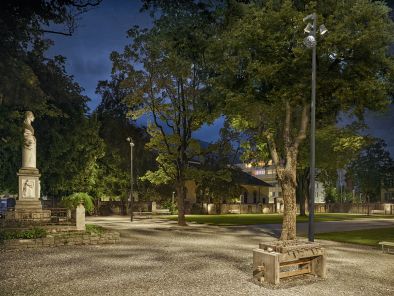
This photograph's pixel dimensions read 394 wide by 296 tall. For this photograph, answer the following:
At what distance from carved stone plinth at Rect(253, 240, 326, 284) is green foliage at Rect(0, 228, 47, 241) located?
35.4 feet

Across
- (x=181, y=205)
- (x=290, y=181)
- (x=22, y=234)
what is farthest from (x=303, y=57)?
(x=181, y=205)

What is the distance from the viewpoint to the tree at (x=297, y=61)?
16.4 m

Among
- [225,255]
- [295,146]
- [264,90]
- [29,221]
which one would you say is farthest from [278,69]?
[29,221]

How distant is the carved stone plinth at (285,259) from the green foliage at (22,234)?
1079cm

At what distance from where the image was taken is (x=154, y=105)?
2980 centimetres

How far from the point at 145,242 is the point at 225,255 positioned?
5.37 metres

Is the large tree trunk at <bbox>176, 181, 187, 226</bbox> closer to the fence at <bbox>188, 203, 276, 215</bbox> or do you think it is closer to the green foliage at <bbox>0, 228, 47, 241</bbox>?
the green foliage at <bbox>0, 228, 47, 241</bbox>

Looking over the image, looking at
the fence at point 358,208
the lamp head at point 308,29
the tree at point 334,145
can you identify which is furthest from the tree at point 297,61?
the fence at point 358,208

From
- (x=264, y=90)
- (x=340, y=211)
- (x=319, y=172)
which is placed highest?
(x=264, y=90)

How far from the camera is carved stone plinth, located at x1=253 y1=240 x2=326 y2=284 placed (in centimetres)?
1009

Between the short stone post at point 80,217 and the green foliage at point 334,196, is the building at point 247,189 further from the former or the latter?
the short stone post at point 80,217

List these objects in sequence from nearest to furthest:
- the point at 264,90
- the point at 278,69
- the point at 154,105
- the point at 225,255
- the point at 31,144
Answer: the point at 225,255 → the point at 278,69 → the point at 264,90 → the point at 31,144 → the point at 154,105

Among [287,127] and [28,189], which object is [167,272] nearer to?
[287,127]

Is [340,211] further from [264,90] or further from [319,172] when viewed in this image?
[264,90]
